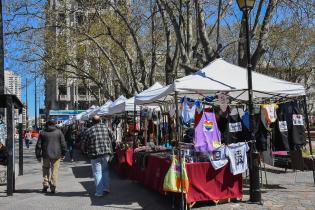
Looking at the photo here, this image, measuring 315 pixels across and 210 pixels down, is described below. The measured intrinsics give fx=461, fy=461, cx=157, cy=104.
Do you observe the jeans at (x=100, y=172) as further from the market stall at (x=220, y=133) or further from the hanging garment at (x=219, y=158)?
the hanging garment at (x=219, y=158)

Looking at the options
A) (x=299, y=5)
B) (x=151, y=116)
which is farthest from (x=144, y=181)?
(x=299, y=5)

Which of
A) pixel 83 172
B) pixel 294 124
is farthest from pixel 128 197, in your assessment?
pixel 83 172

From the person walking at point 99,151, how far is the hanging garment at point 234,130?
2655mm

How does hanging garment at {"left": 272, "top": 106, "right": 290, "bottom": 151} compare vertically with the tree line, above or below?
below

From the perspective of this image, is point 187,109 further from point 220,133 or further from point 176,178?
point 176,178

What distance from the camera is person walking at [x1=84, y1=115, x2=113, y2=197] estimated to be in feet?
33.6

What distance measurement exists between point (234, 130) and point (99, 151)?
2.99 meters

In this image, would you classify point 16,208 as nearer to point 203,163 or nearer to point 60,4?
point 203,163

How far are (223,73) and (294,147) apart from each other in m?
2.43

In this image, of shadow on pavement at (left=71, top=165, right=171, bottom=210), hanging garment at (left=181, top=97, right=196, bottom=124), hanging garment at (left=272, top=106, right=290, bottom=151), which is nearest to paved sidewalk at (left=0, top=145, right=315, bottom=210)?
shadow on pavement at (left=71, top=165, right=171, bottom=210)

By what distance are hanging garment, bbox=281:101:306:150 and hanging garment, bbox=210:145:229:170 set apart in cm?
222

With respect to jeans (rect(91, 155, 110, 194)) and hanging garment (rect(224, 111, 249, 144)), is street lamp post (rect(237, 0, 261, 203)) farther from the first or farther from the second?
jeans (rect(91, 155, 110, 194))

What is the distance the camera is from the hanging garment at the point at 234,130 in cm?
995

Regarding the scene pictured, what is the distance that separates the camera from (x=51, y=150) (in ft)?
35.4
